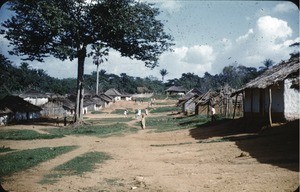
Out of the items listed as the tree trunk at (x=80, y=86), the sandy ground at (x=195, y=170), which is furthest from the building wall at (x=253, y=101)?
the tree trunk at (x=80, y=86)

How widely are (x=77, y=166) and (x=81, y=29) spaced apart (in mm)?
21565

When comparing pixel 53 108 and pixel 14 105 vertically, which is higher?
pixel 14 105

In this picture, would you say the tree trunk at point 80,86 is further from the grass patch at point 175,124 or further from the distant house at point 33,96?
the distant house at point 33,96

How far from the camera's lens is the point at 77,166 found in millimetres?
→ 11602

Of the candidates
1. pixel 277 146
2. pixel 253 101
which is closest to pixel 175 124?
pixel 253 101

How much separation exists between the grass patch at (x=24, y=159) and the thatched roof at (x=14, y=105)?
2407 cm

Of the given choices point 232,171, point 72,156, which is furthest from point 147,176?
point 72,156

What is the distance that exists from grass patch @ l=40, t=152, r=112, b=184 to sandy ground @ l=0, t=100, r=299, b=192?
32 cm

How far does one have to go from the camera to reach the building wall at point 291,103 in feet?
55.9

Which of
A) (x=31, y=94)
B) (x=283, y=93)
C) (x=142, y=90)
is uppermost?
(x=142, y=90)

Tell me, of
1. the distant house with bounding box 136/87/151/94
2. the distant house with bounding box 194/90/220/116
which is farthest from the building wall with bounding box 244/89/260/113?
the distant house with bounding box 136/87/151/94

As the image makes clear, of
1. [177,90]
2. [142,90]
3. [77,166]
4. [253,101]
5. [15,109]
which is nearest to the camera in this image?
[77,166]

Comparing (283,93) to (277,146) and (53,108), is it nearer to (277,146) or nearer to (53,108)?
(277,146)

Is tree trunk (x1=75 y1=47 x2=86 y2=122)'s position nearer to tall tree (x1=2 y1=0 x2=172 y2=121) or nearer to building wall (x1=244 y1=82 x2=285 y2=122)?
tall tree (x1=2 y1=0 x2=172 y2=121)
